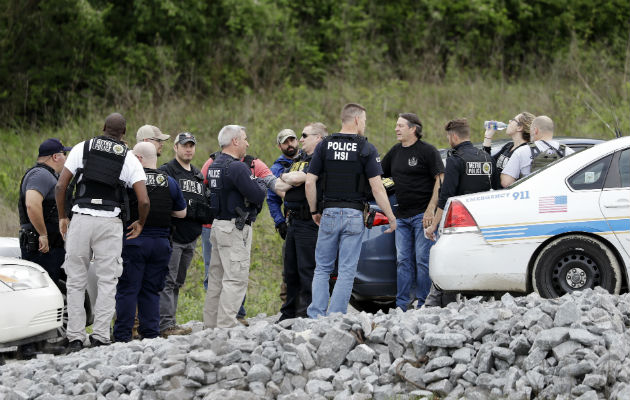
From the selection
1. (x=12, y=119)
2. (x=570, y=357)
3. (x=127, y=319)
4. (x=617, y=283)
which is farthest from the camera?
(x=12, y=119)

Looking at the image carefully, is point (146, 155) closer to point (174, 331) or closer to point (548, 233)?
point (174, 331)

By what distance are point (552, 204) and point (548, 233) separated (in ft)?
0.85

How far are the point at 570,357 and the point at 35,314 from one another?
4603 millimetres

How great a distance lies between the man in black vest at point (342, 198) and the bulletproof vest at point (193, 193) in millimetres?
1428

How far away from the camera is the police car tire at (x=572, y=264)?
313 inches

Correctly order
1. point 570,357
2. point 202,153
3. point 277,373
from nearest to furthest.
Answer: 1. point 570,357
2. point 277,373
3. point 202,153

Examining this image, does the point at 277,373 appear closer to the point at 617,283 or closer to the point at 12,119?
the point at 617,283

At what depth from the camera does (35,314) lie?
26.2 ft

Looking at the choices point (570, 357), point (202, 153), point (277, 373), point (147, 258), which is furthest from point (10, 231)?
point (570, 357)

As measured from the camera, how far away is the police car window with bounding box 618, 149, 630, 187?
8.11 metres

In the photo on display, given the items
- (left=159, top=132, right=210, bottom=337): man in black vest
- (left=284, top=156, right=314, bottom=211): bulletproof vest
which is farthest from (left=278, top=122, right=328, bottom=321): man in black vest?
(left=159, top=132, right=210, bottom=337): man in black vest

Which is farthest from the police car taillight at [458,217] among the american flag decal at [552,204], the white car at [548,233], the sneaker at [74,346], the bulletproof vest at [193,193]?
the sneaker at [74,346]

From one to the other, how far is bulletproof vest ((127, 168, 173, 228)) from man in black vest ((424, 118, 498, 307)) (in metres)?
2.43

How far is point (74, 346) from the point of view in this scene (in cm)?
803
